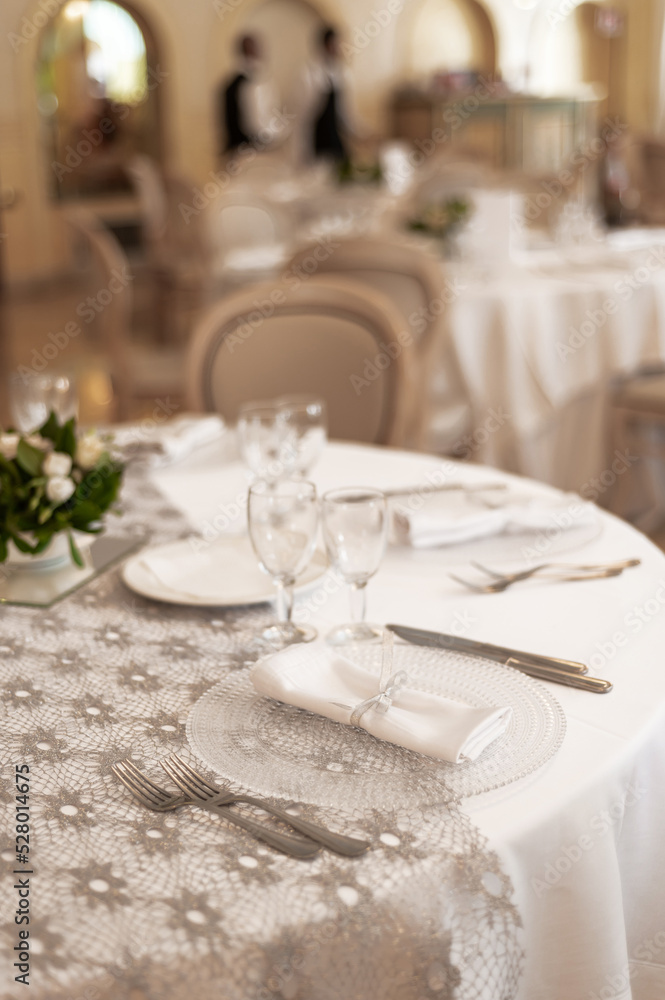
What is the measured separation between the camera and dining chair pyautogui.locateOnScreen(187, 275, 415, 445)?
2289 mm

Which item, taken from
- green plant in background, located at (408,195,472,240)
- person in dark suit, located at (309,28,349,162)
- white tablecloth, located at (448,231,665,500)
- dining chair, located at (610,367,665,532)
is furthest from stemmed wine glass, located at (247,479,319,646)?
person in dark suit, located at (309,28,349,162)

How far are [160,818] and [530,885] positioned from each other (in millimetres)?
294

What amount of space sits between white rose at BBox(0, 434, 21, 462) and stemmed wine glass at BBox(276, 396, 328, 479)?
416 millimetres

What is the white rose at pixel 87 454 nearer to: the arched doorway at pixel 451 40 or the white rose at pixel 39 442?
the white rose at pixel 39 442

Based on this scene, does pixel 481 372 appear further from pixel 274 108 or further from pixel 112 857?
pixel 274 108

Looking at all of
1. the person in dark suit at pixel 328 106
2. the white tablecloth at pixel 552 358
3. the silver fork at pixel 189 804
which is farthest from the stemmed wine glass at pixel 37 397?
the person in dark suit at pixel 328 106

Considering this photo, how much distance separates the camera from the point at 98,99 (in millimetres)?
10227

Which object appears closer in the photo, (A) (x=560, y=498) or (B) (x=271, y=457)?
(A) (x=560, y=498)

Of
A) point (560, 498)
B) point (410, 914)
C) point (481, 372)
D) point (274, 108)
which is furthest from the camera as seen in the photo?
point (274, 108)

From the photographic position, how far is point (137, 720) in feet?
3.28

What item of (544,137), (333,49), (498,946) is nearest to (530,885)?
(498,946)

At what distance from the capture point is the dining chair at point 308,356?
229cm

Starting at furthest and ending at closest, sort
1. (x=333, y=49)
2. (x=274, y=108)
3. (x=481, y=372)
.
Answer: (x=274, y=108)
(x=333, y=49)
(x=481, y=372)

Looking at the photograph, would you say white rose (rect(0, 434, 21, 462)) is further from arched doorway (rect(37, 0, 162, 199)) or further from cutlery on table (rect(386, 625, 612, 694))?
arched doorway (rect(37, 0, 162, 199))
